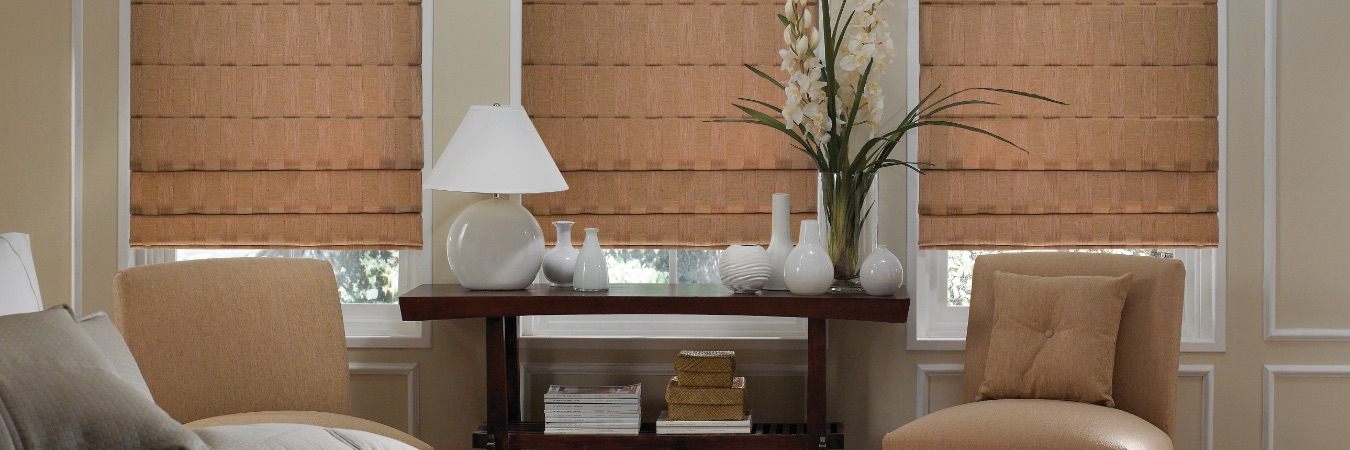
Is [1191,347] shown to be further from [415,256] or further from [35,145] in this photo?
[35,145]

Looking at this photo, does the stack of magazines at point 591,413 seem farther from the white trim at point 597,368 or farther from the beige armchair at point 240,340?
the beige armchair at point 240,340

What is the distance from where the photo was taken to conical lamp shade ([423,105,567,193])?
248 cm

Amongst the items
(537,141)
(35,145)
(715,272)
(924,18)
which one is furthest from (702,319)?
(35,145)

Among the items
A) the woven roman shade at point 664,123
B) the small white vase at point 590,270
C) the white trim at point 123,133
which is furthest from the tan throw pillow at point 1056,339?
the white trim at point 123,133

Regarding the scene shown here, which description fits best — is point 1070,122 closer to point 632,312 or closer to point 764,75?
point 764,75

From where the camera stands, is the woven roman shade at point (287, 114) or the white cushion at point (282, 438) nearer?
the white cushion at point (282, 438)

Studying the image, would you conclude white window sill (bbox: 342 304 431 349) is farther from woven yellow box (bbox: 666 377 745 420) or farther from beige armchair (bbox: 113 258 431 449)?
woven yellow box (bbox: 666 377 745 420)

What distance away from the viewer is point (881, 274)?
2.53 metres

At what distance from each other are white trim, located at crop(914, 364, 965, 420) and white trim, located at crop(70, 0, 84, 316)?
→ 259 cm

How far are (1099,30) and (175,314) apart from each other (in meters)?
2.73

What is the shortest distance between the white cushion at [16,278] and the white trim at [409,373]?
1098 millimetres

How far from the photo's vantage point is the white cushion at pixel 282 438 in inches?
60.6

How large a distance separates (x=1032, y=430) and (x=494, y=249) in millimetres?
1435

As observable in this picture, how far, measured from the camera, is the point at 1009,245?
290 centimetres
